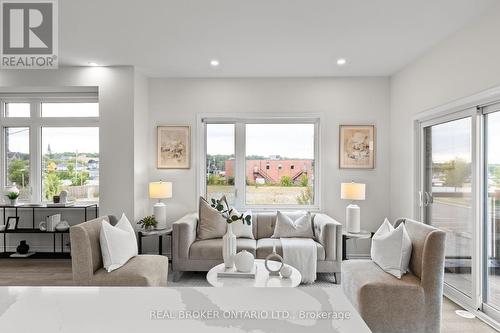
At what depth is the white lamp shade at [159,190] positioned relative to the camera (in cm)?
414

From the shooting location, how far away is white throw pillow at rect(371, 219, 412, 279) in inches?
97.9

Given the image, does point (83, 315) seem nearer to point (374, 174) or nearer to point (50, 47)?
point (50, 47)

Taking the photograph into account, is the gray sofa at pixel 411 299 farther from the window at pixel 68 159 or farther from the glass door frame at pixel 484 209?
the window at pixel 68 159

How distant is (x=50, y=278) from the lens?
12.2 feet

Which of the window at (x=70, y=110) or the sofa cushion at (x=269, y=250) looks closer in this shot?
the sofa cushion at (x=269, y=250)

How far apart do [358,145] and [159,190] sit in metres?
2.95

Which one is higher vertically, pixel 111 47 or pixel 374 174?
pixel 111 47

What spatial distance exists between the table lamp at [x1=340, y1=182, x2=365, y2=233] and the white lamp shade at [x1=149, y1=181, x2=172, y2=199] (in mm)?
2427

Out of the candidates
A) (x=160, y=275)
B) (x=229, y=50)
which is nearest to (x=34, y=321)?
(x=160, y=275)

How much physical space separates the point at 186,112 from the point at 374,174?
2971 mm

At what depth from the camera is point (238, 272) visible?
255 cm

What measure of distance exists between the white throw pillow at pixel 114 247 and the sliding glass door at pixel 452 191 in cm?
329

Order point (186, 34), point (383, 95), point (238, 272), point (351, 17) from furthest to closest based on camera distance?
point (383, 95)
point (186, 34)
point (351, 17)
point (238, 272)

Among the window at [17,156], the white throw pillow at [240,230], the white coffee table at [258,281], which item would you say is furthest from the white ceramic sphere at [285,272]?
the window at [17,156]
